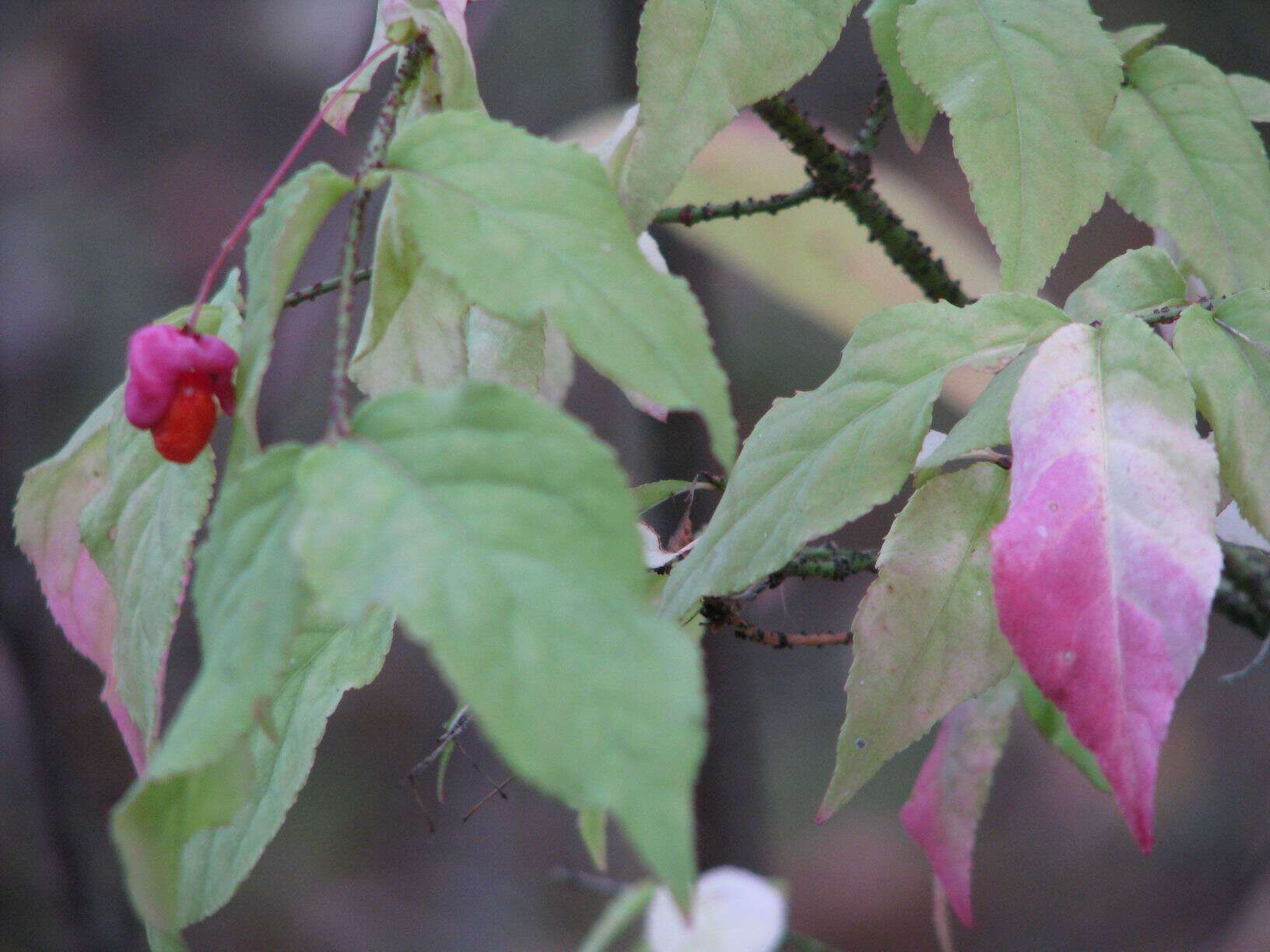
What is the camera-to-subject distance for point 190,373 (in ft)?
0.77

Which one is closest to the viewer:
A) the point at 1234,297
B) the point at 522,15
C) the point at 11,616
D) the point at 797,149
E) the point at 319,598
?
the point at 319,598

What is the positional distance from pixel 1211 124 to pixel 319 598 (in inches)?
12.9

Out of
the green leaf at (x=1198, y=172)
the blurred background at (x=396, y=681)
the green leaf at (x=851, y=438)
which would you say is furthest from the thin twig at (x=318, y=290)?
the blurred background at (x=396, y=681)

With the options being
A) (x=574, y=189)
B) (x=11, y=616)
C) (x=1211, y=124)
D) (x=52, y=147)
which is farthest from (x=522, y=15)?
(x=574, y=189)

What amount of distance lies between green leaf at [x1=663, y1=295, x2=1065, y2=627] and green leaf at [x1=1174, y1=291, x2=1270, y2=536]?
0.10 feet

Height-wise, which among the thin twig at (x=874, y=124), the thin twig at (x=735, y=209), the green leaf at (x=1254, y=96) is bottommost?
the green leaf at (x=1254, y=96)

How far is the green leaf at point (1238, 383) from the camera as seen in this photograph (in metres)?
0.23

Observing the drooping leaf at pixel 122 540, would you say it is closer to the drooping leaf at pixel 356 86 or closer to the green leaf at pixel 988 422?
the drooping leaf at pixel 356 86

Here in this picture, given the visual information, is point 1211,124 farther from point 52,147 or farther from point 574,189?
point 52,147

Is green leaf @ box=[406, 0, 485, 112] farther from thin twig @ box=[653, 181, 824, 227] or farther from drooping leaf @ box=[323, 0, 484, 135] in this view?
thin twig @ box=[653, 181, 824, 227]

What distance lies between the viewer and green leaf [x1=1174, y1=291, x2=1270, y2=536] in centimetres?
23

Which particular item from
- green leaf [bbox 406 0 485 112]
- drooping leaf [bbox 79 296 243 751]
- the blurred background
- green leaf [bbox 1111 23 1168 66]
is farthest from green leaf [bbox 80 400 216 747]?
the blurred background

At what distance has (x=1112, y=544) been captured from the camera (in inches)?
8.3

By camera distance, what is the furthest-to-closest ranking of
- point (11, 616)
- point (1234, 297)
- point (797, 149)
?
point (11, 616) → point (797, 149) → point (1234, 297)
